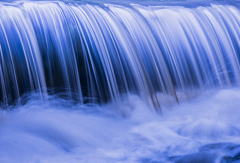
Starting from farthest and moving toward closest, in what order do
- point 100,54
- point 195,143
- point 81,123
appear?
point 100,54 < point 81,123 < point 195,143

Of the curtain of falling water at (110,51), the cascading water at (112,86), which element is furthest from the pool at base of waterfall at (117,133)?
the curtain of falling water at (110,51)

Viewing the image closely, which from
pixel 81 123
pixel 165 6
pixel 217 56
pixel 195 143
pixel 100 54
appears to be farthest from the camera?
pixel 165 6

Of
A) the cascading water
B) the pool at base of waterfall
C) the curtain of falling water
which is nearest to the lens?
the pool at base of waterfall

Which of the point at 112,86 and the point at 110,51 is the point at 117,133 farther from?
the point at 110,51

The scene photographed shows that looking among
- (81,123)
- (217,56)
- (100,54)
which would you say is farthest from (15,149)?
(217,56)

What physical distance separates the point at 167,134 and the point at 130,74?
2.79ft

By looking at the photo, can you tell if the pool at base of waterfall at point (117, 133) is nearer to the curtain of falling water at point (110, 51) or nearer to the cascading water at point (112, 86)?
the cascading water at point (112, 86)

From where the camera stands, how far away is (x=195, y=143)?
118 inches

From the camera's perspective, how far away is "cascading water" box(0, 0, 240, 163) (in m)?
2.91

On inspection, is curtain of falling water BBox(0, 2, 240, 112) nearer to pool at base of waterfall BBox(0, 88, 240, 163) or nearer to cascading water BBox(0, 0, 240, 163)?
cascading water BBox(0, 0, 240, 163)

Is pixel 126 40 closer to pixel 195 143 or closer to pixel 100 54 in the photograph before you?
pixel 100 54

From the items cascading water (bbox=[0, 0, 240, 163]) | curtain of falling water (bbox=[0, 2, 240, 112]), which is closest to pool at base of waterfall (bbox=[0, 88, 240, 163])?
cascading water (bbox=[0, 0, 240, 163])

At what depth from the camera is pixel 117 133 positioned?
3.18 m

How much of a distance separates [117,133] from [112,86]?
58cm
